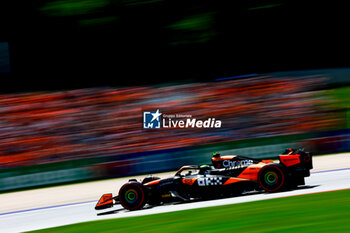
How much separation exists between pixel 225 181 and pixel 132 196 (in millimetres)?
2003

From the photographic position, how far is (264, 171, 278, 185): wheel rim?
9.84 m

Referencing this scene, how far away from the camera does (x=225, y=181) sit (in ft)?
32.9

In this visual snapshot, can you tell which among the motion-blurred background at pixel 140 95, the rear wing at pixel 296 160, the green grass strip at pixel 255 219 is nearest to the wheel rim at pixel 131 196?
the green grass strip at pixel 255 219

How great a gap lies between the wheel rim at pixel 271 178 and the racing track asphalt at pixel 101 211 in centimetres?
24

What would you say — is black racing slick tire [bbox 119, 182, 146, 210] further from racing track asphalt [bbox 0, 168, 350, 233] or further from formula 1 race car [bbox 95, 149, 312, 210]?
racing track asphalt [bbox 0, 168, 350, 233]

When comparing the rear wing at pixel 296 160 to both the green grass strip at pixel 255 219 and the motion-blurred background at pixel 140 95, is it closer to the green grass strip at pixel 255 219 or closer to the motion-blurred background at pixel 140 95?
the green grass strip at pixel 255 219

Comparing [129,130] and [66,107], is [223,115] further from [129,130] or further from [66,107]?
[66,107]

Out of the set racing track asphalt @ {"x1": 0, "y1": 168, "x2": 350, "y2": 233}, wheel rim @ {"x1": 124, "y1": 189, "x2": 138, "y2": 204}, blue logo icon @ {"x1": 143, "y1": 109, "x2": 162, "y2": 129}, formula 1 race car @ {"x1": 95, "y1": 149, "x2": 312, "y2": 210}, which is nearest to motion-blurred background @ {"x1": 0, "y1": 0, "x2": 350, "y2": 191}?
blue logo icon @ {"x1": 143, "y1": 109, "x2": 162, "y2": 129}

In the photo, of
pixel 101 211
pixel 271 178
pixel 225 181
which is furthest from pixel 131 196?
pixel 271 178

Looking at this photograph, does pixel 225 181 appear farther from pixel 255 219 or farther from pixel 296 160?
pixel 255 219

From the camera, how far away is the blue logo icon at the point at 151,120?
19.3 meters

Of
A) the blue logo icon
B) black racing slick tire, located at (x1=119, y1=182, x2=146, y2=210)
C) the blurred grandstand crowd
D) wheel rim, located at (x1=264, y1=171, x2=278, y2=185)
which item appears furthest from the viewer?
the blue logo icon

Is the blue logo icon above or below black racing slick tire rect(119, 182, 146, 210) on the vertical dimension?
above

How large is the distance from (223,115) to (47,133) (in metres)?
6.90
